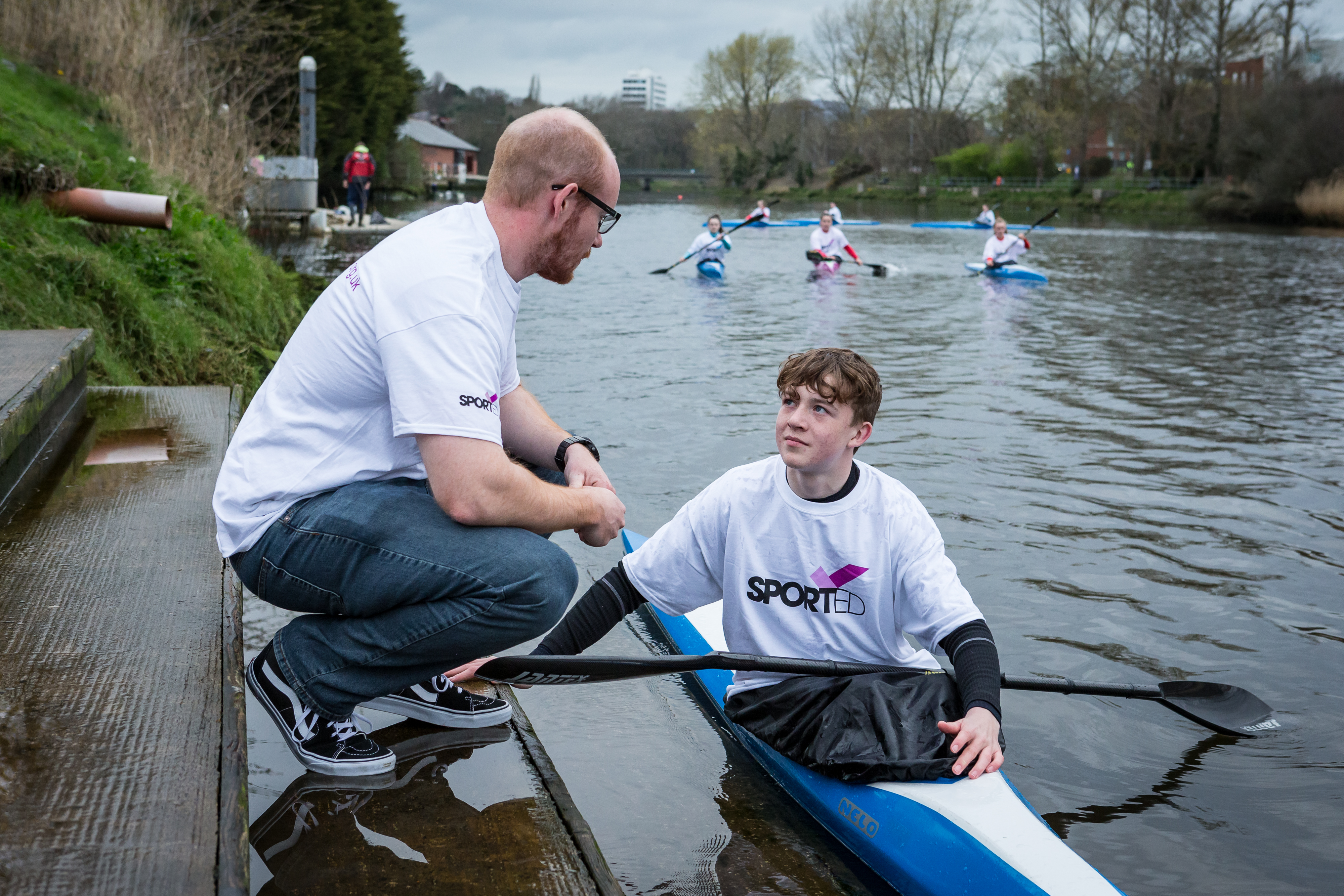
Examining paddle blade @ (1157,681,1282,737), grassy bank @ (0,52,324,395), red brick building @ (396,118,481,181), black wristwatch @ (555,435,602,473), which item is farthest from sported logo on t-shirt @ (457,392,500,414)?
red brick building @ (396,118,481,181)

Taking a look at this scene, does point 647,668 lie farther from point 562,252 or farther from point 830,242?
point 830,242

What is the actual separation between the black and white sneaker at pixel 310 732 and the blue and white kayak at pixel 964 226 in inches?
1370

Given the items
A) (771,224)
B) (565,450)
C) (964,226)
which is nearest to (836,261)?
(771,224)

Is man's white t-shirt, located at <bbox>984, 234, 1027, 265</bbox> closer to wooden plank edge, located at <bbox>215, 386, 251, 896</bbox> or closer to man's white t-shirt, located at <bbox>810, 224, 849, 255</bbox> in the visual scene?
man's white t-shirt, located at <bbox>810, 224, 849, 255</bbox>

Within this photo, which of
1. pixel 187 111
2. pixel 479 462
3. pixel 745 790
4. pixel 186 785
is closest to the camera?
pixel 186 785

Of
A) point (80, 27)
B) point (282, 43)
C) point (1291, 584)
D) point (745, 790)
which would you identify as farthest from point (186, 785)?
point (282, 43)

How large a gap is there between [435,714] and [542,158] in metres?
1.47

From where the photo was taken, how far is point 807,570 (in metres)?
2.91

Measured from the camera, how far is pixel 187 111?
11.3m

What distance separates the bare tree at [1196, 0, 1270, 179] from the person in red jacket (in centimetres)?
3778

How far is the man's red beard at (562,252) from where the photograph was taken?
2535mm

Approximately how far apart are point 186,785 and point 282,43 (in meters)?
24.3

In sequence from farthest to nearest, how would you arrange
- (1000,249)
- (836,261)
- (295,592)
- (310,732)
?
1. (836,261)
2. (1000,249)
3. (310,732)
4. (295,592)

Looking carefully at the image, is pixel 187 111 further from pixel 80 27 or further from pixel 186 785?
pixel 186 785
